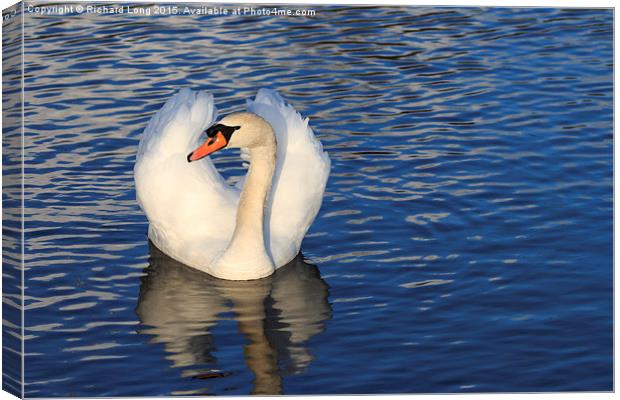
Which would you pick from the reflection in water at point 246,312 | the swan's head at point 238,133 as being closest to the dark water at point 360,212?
the reflection in water at point 246,312

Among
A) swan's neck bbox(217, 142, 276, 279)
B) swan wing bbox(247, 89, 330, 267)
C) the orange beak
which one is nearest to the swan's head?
the orange beak

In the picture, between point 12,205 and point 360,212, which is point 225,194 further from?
point 12,205

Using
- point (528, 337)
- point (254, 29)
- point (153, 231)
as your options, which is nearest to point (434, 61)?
point (254, 29)

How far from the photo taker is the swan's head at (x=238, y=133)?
1568 centimetres

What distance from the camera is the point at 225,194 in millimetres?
17438

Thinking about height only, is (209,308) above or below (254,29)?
below

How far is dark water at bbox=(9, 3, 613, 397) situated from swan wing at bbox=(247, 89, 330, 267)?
0.35m

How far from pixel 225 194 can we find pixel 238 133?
1420mm

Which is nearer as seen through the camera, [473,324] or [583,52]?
[473,324]

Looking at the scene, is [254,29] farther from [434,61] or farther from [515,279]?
[515,279]

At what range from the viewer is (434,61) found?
845 inches

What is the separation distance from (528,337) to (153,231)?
4.16 meters

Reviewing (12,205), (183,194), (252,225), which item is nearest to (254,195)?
(252,225)

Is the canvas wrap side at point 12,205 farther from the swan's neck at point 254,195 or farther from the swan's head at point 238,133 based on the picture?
the swan's neck at point 254,195
